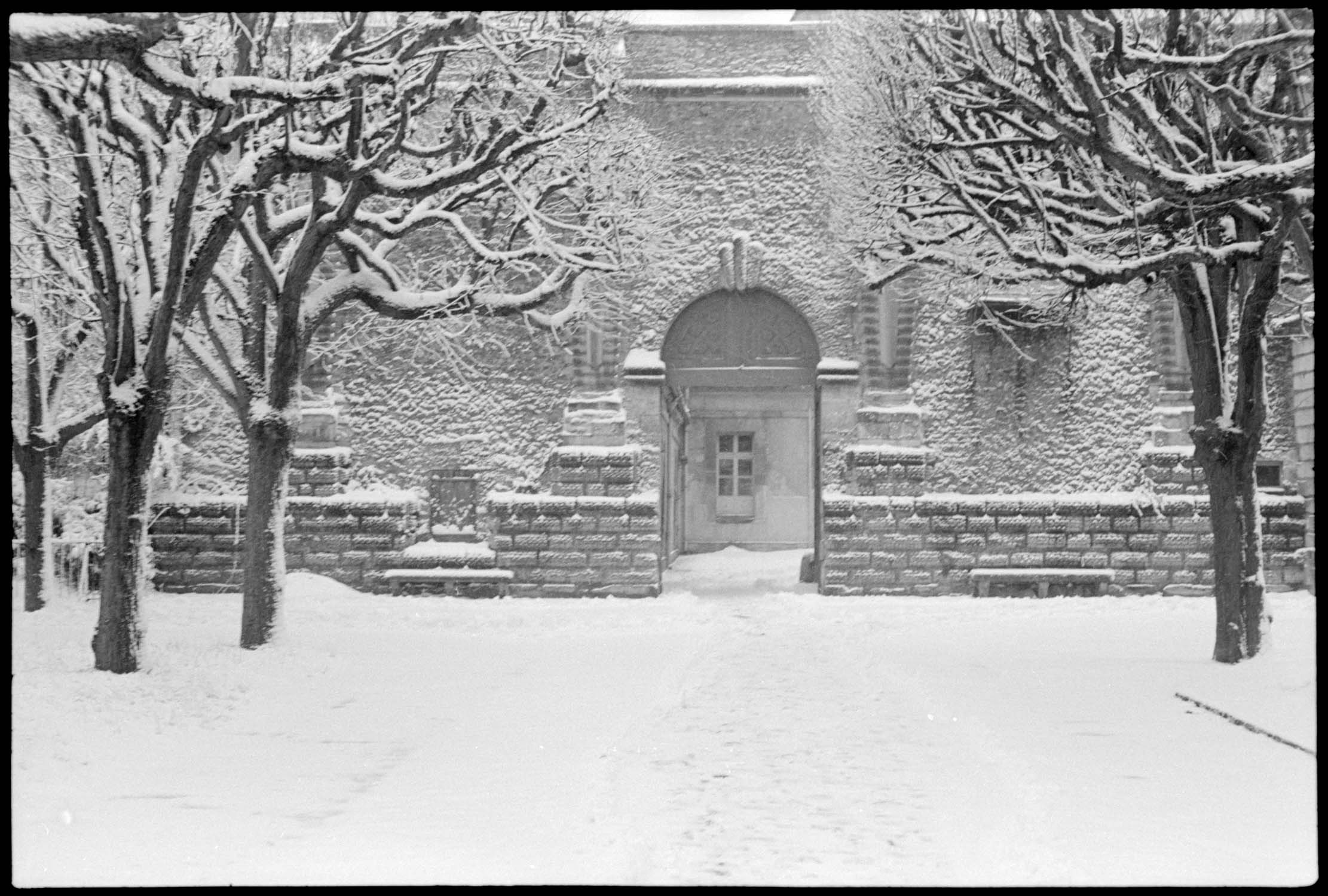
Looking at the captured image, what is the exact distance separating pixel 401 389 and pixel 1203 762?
514 inches

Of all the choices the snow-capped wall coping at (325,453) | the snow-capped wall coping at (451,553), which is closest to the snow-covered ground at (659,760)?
the snow-capped wall coping at (451,553)

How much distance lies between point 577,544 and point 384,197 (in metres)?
6.76

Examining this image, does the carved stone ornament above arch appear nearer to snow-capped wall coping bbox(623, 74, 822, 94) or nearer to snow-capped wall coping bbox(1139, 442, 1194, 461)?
snow-capped wall coping bbox(623, 74, 822, 94)

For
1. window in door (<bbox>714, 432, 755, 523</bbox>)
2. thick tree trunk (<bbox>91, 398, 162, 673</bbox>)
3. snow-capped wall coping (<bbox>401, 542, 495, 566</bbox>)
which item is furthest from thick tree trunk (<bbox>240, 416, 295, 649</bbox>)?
window in door (<bbox>714, 432, 755, 523</bbox>)

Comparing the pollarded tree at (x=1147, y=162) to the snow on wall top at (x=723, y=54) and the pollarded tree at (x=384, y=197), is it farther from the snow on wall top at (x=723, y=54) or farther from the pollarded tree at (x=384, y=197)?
Result: the snow on wall top at (x=723, y=54)

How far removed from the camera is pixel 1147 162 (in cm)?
719

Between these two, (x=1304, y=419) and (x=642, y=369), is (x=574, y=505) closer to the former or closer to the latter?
(x=642, y=369)

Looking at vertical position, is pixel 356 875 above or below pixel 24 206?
below

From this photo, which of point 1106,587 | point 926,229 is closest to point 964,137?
point 926,229

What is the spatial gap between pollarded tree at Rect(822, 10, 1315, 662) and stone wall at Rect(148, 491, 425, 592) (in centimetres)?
841

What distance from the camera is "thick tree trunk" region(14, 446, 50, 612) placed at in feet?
Answer: 42.6

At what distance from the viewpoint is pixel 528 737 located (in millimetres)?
7391

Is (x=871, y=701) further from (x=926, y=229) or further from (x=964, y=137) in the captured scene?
(x=926, y=229)

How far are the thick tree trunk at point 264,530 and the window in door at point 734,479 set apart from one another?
1815cm
